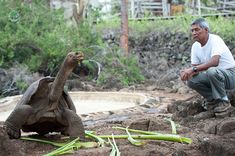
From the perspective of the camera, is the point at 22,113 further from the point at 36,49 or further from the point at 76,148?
the point at 36,49

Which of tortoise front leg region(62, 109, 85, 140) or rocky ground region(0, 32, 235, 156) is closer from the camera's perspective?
rocky ground region(0, 32, 235, 156)

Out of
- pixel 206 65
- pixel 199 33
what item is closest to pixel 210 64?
pixel 206 65

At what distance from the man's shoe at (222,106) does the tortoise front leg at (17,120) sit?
2026 mm

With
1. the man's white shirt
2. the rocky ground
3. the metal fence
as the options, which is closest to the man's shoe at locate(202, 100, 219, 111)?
the rocky ground

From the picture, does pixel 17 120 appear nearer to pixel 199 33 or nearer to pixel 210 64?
pixel 210 64

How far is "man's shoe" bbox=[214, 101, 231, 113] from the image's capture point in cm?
483

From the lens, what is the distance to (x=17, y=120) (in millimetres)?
3535

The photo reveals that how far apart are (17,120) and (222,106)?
2.18m

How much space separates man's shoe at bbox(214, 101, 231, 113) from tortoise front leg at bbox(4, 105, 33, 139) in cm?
203

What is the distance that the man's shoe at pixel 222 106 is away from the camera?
4.83 metres

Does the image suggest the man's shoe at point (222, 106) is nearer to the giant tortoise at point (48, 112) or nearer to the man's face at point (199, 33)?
the man's face at point (199, 33)

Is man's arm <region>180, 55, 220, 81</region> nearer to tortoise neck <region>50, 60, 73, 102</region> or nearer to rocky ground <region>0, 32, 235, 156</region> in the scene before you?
rocky ground <region>0, 32, 235, 156</region>

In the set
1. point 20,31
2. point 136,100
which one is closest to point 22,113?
point 136,100

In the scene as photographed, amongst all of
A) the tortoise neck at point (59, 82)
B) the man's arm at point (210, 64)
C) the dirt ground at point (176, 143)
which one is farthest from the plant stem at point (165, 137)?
the man's arm at point (210, 64)
